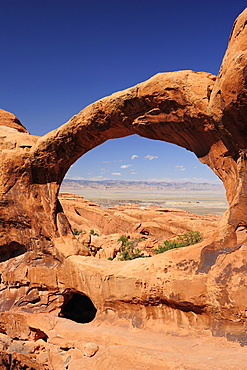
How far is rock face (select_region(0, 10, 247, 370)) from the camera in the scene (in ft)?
17.9

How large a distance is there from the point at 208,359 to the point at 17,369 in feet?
18.6

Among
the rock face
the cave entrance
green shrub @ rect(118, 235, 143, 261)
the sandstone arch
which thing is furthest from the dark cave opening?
green shrub @ rect(118, 235, 143, 261)

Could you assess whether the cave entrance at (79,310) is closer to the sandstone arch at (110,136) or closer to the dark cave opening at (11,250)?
the dark cave opening at (11,250)

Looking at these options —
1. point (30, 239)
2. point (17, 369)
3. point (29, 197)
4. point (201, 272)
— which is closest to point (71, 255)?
point (30, 239)

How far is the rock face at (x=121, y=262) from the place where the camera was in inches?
215

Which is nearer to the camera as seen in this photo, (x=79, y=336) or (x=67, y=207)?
(x=79, y=336)

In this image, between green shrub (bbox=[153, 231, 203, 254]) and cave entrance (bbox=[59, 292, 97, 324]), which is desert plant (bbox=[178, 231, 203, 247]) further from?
cave entrance (bbox=[59, 292, 97, 324])

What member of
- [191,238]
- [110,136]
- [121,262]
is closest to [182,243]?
[191,238]

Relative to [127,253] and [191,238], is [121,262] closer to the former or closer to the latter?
[127,253]

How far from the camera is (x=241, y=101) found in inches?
190

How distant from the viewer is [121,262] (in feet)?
26.9

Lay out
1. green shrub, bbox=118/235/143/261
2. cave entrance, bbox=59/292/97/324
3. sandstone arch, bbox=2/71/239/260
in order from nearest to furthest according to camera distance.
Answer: sandstone arch, bbox=2/71/239/260 < cave entrance, bbox=59/292/97/324 < green shrub, bbox=118/235/143/261

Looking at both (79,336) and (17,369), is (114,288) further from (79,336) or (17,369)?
(17,369)

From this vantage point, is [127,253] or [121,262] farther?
[127,253]
